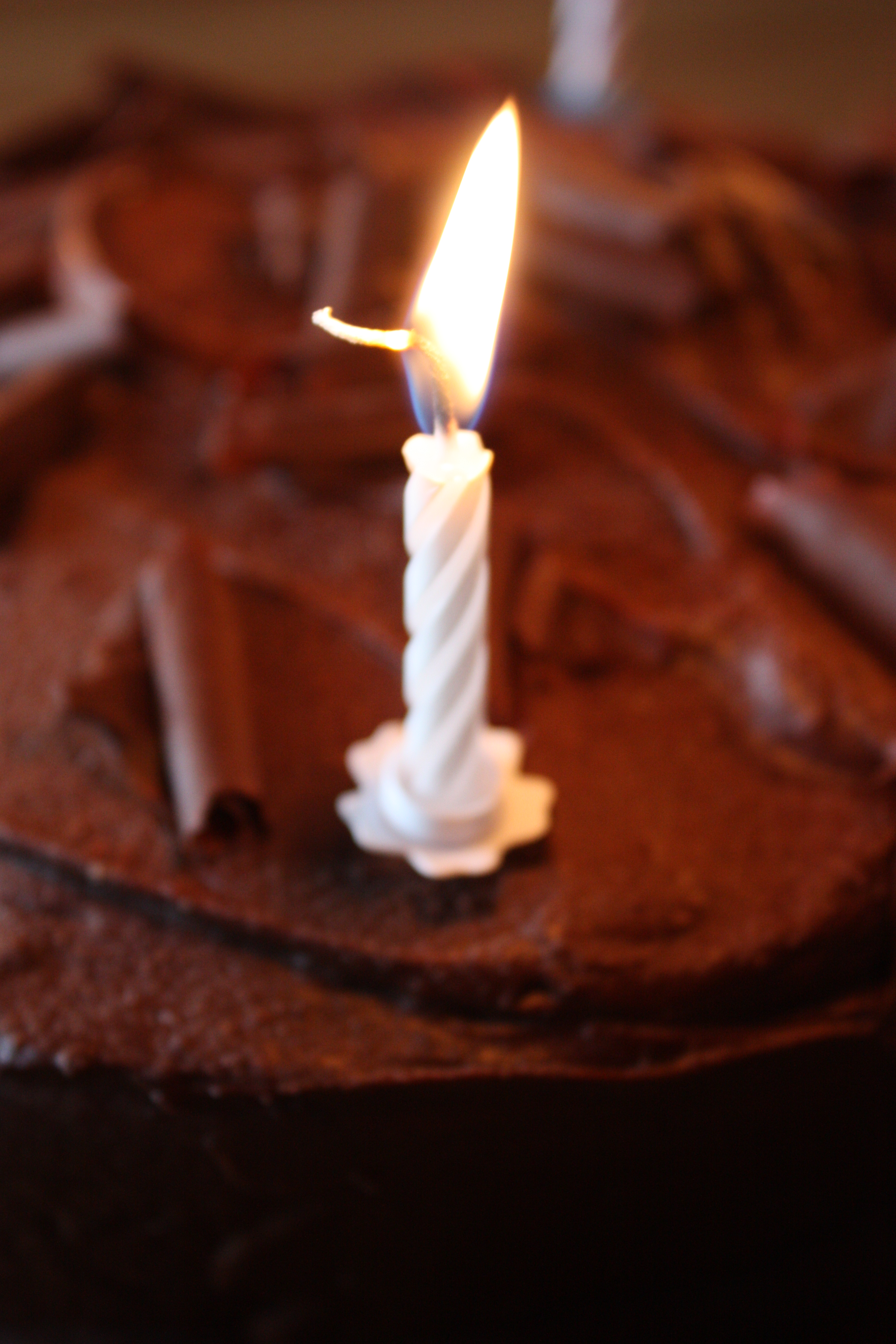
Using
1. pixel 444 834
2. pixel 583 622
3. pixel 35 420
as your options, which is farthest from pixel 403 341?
pixel 35 420

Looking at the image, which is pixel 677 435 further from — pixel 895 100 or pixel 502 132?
A: pixel 895 100

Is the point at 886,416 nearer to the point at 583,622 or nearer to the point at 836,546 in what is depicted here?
the point at 836,546

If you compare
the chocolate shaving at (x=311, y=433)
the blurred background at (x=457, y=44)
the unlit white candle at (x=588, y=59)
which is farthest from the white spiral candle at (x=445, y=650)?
the blurred background at (x=457, y=44)

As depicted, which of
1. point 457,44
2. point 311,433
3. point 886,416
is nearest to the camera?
point 311,433

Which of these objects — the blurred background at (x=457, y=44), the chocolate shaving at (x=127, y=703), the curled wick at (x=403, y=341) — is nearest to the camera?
the curled wick at (x=403, y=341)

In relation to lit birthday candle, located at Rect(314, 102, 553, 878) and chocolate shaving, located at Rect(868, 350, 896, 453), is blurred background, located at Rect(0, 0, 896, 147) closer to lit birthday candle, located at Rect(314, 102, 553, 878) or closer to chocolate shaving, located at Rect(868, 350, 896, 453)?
chocolate shaving, located at Rect(868, 350, 896, 453)

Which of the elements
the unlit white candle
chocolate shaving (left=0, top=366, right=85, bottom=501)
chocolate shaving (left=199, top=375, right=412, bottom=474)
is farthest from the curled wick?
the unlit white candle

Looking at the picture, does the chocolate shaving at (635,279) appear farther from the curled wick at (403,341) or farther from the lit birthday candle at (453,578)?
A: the curled wick at (403,341)
